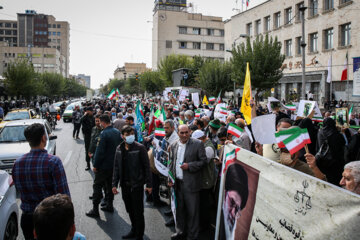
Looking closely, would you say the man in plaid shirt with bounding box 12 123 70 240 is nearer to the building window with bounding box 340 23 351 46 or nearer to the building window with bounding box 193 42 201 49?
the building window with bounding box 340 23 351 46

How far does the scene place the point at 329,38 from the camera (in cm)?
3119

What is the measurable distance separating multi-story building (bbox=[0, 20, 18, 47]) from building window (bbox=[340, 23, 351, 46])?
13468cm

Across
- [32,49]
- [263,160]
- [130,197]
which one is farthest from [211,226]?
[32,49]

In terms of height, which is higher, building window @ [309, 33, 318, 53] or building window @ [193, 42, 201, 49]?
building window @ [193, 42, 201, 49]

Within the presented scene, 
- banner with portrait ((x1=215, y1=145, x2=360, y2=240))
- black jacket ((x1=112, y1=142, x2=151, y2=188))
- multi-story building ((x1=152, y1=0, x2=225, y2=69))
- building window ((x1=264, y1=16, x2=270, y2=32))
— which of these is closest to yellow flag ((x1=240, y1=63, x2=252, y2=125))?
banner with portrait ((x1=215, y1=145, x2=360, y2=240))

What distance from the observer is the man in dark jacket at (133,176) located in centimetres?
515

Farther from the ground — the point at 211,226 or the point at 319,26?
the point at 319,26

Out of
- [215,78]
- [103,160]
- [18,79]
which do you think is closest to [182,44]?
[215,78]

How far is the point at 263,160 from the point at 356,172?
89 centimetres

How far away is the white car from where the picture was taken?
4285 mm

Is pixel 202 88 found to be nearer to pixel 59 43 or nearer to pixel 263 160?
pixel 263 160

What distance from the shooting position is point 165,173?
6.03 metres

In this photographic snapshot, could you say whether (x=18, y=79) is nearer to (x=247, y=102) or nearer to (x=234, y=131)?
(x=247, y=102)

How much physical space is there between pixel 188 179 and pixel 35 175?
2.29m
